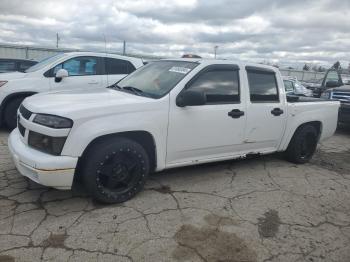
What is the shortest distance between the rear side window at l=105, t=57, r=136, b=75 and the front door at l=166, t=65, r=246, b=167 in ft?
13.5

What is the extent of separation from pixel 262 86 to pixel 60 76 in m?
4.24

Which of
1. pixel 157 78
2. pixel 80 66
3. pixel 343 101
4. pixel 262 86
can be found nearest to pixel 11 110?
pixel 80 66

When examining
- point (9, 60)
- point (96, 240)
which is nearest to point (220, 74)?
point (96, 240)

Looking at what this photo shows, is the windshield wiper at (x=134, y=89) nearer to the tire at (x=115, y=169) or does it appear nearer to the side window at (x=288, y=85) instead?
the tire at (x=115, y=169)

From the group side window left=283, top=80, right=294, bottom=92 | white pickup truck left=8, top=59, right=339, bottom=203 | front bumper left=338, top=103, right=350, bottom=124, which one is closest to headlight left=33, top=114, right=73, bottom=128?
white pickup truck left=8, top=59, right=339, bottom=203

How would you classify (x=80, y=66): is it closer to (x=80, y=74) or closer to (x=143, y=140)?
(x=80, y=74)

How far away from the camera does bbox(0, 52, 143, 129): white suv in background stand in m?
7.12

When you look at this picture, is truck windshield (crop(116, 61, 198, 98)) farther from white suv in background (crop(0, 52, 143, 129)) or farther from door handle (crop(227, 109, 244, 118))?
white suv in background (crop(0, 52, 143, 129))

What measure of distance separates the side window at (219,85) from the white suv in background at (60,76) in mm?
3843

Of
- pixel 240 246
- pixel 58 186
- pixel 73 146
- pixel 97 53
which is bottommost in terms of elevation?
pixel 240 246

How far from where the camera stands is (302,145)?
614cm

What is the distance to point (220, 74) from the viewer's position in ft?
16.0

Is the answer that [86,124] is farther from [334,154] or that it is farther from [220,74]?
[334,154]

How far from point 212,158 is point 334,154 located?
12.1ft
